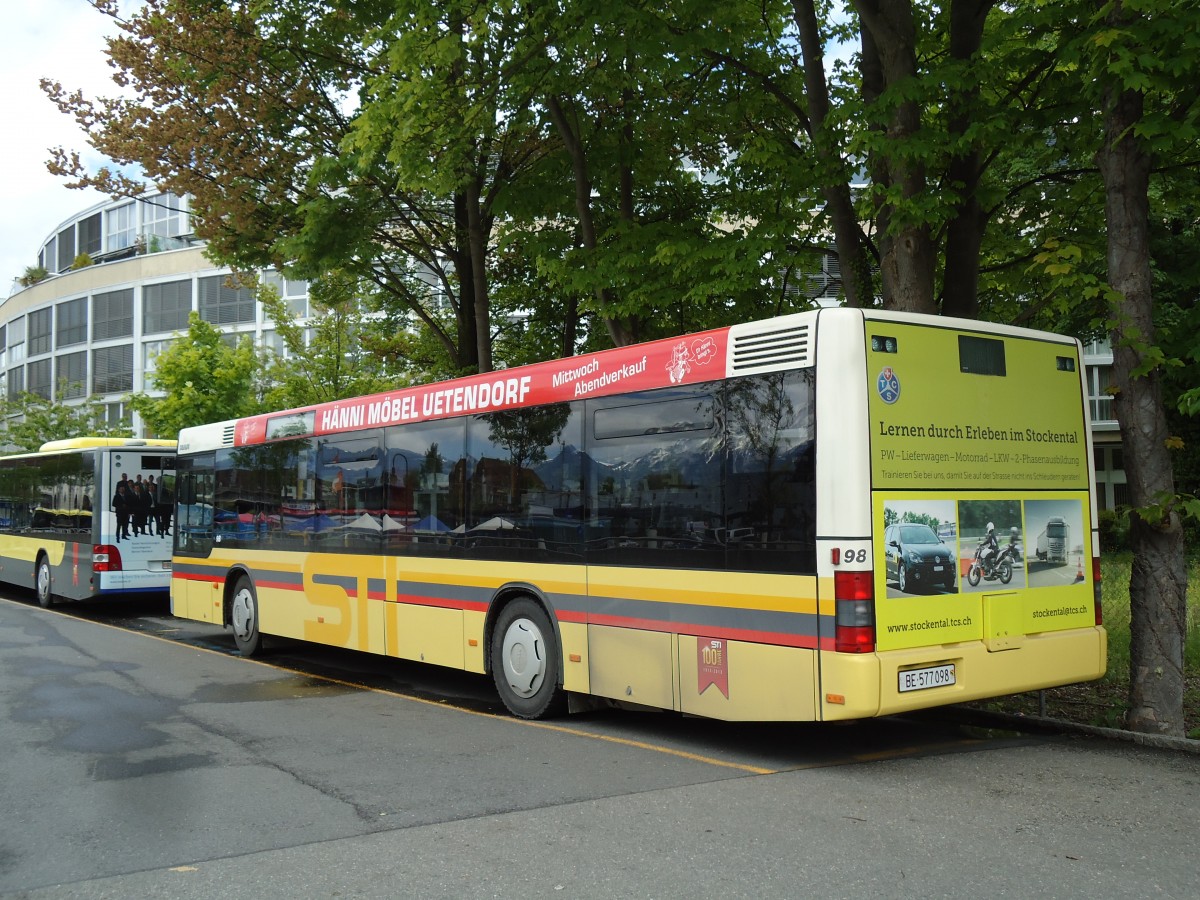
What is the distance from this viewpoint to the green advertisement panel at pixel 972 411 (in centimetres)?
727

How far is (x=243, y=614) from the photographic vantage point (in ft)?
46.9

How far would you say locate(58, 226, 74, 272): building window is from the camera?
70.8 meters

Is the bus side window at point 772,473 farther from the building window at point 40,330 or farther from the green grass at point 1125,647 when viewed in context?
the building window at point 40,330

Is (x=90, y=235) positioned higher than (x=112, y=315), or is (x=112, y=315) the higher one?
(x=90, y=235)

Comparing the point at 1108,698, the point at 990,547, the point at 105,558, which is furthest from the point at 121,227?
the point at 990,547

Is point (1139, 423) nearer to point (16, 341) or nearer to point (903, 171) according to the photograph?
point (903, 171)

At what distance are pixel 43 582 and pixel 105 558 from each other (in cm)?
352

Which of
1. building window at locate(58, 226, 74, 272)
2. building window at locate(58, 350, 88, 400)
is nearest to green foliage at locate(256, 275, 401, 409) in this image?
building window at locate(58, 350, 88, 400)

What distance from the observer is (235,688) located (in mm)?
11312

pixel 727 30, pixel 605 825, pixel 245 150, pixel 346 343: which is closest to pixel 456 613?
pixel 605 825

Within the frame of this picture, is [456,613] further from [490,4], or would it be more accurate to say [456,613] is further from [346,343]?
[346,343]

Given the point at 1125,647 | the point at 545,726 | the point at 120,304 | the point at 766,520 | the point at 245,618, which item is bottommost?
the point at 545,726

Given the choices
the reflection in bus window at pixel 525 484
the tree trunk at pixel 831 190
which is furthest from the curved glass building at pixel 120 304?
the reflection in bus window at pixel 525 484

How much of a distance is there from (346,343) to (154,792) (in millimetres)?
27005
